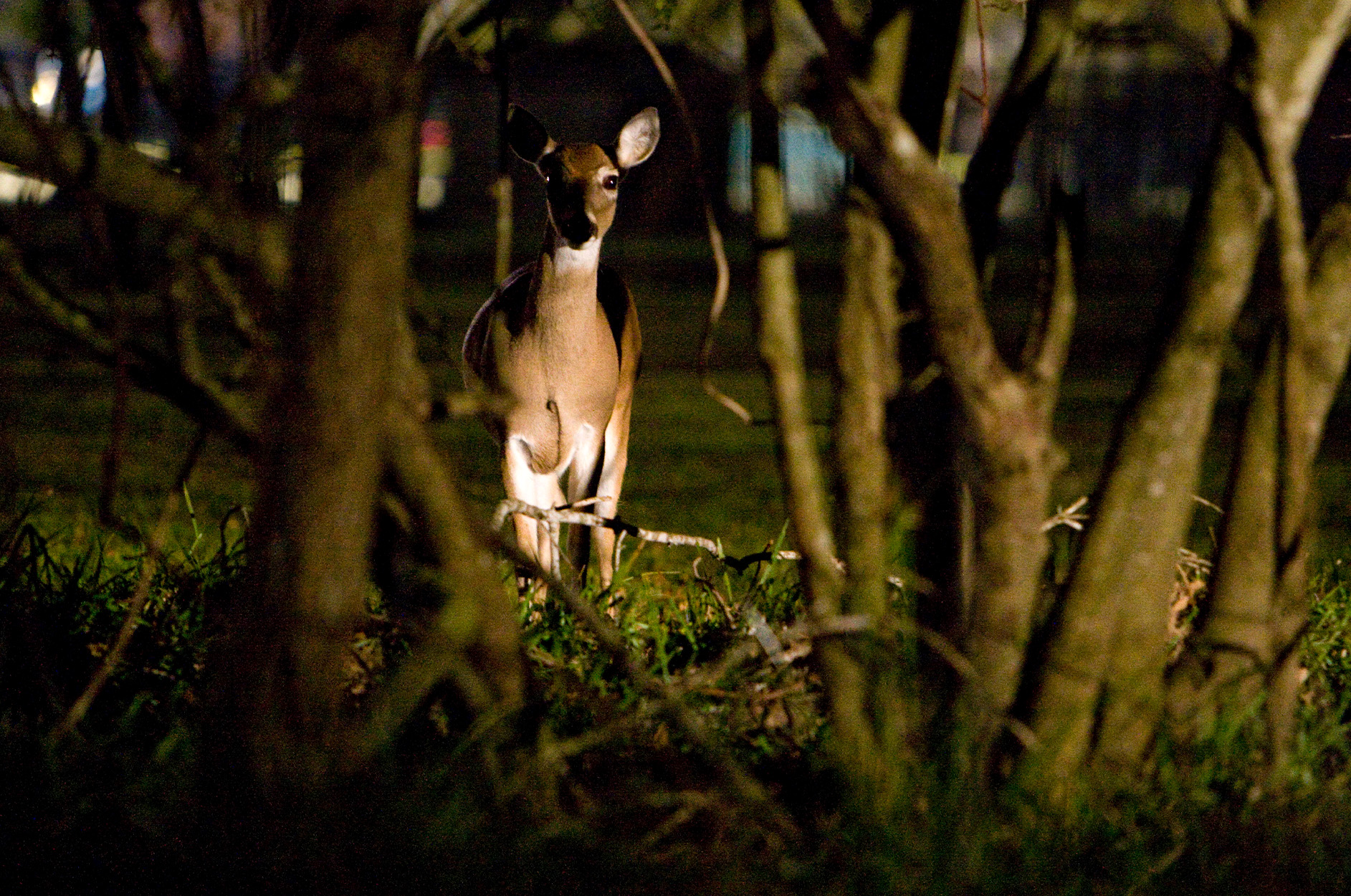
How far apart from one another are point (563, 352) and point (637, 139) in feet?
3.25

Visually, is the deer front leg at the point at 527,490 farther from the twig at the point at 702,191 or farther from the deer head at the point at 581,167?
the twig at the point at 702,191

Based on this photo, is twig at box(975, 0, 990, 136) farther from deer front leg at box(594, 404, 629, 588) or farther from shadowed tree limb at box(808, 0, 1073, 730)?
deer front leg at box(594, 404, 629, 588)

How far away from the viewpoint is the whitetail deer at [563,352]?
5.71 meters

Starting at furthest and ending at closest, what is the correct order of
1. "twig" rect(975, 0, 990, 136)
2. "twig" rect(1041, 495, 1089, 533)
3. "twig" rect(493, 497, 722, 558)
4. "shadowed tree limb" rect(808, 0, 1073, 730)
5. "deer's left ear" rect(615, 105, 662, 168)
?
"deer's left ear" rect(615, 105, 662, 168), "twig" rect(1041, 495, 1089, 533), "twig" rect(493, 497, 722, 558), "twig" rect(975, 0, 990, 136), "shadowed tree limb" rect(808, 0, 1073, 730)

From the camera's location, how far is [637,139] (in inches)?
245

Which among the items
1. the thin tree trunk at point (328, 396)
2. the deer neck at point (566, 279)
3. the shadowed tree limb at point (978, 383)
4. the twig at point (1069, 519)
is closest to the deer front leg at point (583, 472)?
the deer neck at point (566, 279)

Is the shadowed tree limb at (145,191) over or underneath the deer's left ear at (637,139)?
underneath

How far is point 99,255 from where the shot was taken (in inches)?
105

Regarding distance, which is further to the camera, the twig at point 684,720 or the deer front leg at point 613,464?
the deer front leg at point 613,464

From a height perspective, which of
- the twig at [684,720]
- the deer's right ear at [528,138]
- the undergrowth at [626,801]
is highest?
the deer's right ear at [528,138]

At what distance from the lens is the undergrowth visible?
2580 mm

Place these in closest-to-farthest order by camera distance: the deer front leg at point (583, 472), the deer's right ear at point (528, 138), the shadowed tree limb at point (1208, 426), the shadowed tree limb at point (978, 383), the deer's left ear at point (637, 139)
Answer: the shadowed tree limb at point (978, 383) → the shadowed tree limb at point (1208, 426) → the deer front leg at point (583, 472) → the deer's right ear at point (528, 138) → the deer's left ear at point (637, 139)

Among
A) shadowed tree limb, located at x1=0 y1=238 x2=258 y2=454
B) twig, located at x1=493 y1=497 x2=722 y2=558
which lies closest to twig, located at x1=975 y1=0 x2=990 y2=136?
twig, located at x1=493 y1=497 x2=722 y2=558

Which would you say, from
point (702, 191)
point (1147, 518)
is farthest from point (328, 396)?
point (1147, 518)
